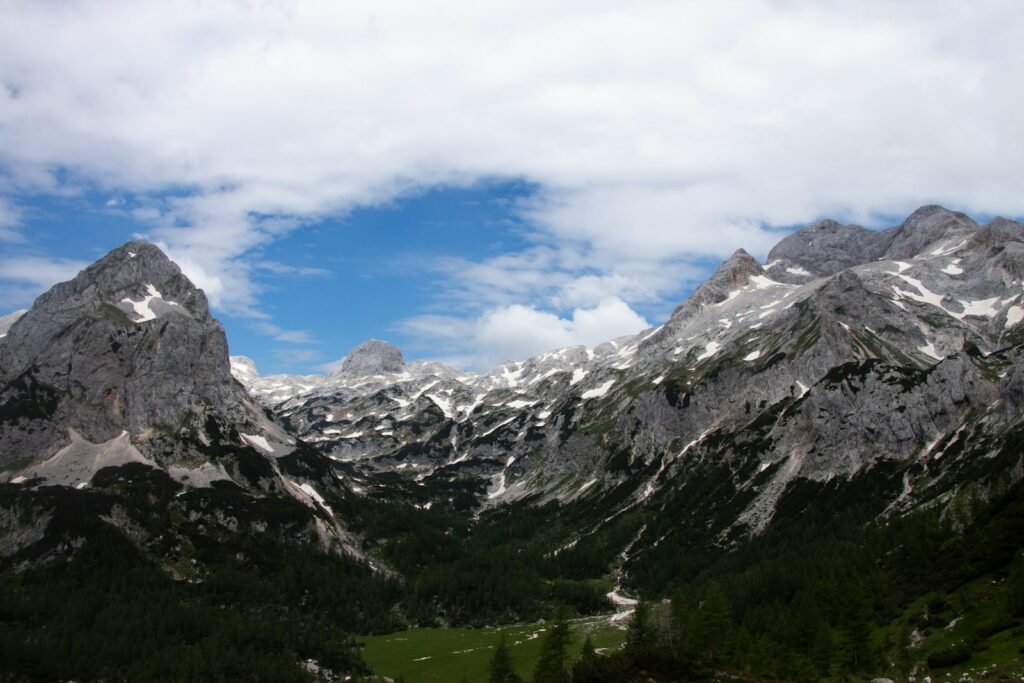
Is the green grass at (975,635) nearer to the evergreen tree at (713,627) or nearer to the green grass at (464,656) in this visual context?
the evergreen tree at (713,627)

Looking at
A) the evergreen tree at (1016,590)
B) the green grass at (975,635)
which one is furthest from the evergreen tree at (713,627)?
the evergreen tree at (1016,590)

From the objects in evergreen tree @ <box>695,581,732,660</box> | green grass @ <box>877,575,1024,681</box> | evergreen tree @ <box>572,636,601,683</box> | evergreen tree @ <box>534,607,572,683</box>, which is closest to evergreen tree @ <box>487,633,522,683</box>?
evergreen tree @ <box>534,607,572,683</box>

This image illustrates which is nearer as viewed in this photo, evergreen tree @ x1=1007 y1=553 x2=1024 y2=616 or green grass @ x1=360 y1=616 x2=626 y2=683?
evergreen tree @ x1=1007 y1=553 x2=1024 y2=616

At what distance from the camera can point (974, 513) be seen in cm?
12519

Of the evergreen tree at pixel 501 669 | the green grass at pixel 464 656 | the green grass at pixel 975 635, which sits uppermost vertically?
the green grass at pixel 975 635

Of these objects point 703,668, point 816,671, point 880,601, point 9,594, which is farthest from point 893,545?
point 9,594

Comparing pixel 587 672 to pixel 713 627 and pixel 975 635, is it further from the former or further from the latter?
pixel 713 627

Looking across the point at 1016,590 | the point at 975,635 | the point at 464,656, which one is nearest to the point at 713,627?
the point at 975,635

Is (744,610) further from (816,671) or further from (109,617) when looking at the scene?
(109,617)

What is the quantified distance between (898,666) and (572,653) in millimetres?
81642

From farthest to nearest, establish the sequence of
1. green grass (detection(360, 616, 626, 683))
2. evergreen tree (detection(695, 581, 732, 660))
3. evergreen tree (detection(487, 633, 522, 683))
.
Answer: green grass (detection(360, 616, 626, 683))
evergreen tree (detection(695, 581, 732, 660))
evergreen tree (detection(487, 633, 522, 683))

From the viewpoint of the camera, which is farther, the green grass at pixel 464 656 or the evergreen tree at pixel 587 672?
the green grass at pixel 464 656

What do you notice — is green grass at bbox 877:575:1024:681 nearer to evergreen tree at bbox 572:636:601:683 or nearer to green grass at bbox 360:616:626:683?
evergreen tree at bbox 572:636:601:683

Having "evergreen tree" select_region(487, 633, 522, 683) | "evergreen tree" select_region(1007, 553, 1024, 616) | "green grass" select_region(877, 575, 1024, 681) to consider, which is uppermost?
"evergreen tree" select_region(1007, 553, 1024, 616)
